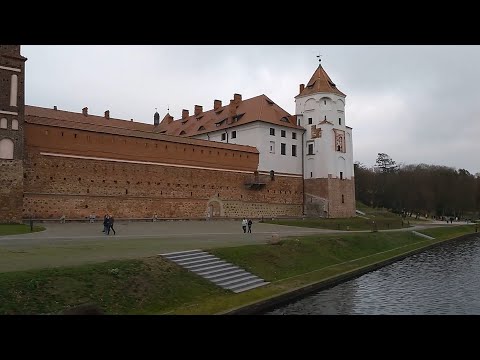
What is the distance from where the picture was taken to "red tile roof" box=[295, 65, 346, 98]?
54.0m

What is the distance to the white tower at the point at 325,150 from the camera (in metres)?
52.2

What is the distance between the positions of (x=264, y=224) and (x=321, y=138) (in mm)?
16499

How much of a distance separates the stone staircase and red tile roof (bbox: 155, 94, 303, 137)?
33.6 m

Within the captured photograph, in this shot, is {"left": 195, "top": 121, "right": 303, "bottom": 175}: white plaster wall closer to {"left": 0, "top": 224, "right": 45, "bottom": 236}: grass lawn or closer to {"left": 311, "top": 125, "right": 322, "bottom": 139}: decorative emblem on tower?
{"left": 311, "top": 125, "right": 322, "bottom": 139}: decorative emblem on tower

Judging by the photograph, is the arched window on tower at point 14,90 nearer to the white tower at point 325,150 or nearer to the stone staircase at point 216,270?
the stone staircase at point 216,270

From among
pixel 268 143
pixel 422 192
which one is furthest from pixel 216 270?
pixel 422 192

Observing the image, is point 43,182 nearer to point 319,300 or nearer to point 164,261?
point 164,261

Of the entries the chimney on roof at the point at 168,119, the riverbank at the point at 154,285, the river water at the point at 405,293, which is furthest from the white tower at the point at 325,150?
the riverbank at the point at 154,285

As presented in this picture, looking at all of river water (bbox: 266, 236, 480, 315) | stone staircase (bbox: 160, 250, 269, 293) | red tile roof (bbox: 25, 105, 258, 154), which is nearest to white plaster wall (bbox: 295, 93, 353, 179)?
red tile roof (bbox: 25, 105, 258, 154)

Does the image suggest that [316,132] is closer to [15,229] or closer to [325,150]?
[325,150]

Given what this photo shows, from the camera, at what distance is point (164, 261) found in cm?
1614

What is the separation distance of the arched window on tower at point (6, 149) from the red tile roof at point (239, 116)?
1042 inches

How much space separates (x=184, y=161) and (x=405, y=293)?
27324mm

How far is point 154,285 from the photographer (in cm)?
1402
